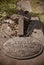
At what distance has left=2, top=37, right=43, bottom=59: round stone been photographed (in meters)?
4.53

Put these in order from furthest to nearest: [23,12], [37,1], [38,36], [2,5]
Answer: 1. [37,1]
2. [2,5]
3. [23,12]
4. [38,36]

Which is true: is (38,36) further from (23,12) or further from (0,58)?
(23,12)

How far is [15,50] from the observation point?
4.61 metres

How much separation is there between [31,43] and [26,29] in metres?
1.40

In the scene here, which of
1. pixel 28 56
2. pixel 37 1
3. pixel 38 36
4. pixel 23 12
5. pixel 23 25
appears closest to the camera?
pixel 28 56

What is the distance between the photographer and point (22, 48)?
460 centimetres

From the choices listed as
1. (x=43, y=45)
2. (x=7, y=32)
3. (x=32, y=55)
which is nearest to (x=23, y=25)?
(x=7, y=32)

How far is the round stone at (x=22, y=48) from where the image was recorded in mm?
4531

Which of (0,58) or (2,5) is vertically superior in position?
(2,5)

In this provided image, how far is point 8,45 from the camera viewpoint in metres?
4.84

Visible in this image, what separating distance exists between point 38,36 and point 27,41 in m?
0.78

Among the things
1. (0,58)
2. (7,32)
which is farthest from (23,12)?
(0,58)

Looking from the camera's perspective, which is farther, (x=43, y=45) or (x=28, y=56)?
(x=43, y=45)

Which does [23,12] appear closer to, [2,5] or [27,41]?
[2,5]
